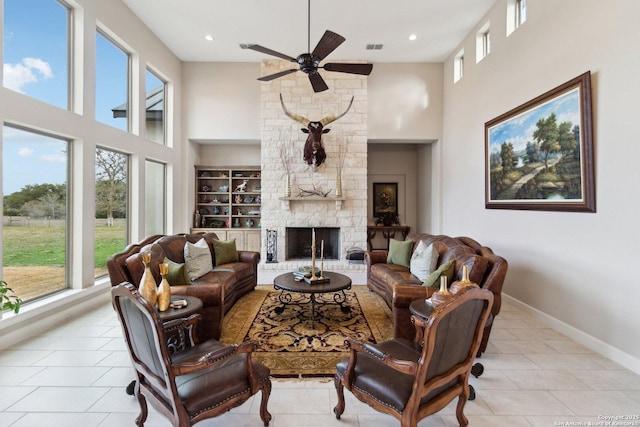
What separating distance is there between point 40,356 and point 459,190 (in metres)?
6.47

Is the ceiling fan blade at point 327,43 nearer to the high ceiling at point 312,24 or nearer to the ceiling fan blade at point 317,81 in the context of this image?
the ceiling fan blade at point 317,81

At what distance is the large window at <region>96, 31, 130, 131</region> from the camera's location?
457 cm

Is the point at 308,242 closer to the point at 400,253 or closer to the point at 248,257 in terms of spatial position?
the point at 248,257

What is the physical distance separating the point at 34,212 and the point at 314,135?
454 centimetres

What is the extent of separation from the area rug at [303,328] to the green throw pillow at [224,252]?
0.63m

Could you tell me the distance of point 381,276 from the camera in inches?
166

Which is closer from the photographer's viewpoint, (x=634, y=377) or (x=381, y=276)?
(x=634, y=377)

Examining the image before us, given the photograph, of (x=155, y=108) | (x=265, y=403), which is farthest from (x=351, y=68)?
(x=155, y=108)

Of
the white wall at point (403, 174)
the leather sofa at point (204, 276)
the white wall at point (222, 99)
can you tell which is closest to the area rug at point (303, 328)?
the leather sofa at point (204, 276)

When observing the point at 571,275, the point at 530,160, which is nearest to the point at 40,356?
the point at 571,275

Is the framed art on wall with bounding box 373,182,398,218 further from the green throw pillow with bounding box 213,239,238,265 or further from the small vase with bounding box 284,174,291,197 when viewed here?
the green throw pillow with bounding box 213,239,238,265

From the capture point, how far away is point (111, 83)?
4855mm

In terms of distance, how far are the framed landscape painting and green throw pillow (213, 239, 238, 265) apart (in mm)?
4066

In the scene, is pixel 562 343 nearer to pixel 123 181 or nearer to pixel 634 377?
pixel 634 377
